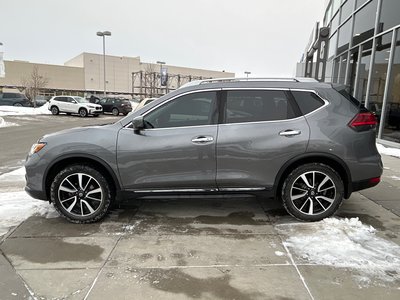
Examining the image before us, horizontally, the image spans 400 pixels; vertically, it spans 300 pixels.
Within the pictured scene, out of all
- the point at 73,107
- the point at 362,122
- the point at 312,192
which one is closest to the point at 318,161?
the point at 312,192

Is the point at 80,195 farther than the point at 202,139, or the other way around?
the point at 80,195

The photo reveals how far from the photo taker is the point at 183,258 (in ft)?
12.0

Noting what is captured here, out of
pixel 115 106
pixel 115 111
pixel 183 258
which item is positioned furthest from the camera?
pixel 115 111

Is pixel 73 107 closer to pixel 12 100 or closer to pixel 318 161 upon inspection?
pixel 12 100

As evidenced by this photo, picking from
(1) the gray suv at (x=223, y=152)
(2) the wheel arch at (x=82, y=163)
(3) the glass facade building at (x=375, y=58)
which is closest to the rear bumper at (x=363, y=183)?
(1) the gray suv at (x=223, y=152)

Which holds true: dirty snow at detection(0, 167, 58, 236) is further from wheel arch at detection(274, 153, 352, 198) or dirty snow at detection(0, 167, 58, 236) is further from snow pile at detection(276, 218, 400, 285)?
snow pile at detection(276, 218, 400, 285)

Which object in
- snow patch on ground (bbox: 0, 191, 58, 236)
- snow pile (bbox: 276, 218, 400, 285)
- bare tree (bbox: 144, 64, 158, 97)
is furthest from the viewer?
bare tree (bbox: 144, 64, 158, 97)

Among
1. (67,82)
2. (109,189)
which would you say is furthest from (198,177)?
(67,82)

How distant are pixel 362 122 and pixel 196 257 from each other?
2630 mm

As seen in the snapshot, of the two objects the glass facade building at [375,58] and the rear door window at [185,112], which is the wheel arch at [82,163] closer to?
the rear door window at [185,112]

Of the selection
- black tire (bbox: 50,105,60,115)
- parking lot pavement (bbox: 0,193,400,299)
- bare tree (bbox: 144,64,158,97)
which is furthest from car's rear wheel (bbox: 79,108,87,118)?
bare tree (bbox: 144,64,158,97)

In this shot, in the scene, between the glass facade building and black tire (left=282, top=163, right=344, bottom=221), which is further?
the glass facade building

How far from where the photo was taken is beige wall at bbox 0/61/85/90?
269 ft

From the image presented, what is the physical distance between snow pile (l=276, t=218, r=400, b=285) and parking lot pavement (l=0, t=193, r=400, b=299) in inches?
1.9
